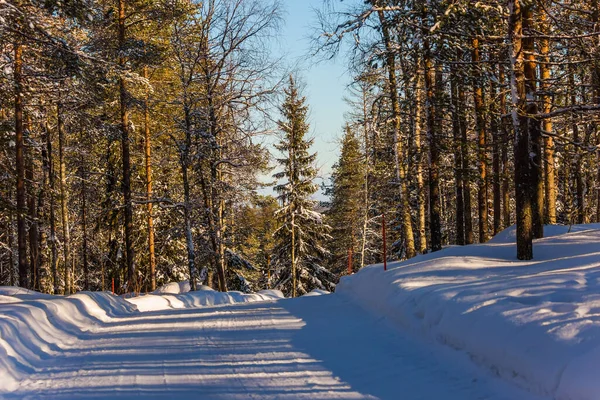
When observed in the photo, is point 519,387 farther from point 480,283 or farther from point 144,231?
point 144,231

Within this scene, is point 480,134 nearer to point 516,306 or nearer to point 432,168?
point 432,168

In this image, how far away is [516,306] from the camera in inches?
247

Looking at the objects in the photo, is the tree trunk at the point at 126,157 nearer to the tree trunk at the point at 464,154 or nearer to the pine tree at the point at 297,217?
the tree trunk at the point at 464,154

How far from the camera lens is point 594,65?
1084cm

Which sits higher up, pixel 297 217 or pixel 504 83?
pixel 504 83

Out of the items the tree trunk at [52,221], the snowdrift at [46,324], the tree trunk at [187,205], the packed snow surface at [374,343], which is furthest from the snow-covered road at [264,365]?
the tree trunk at [52,221]

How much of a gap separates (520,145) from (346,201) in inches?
1180

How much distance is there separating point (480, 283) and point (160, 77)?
21612 mm

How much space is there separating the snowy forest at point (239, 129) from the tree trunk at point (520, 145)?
4cm

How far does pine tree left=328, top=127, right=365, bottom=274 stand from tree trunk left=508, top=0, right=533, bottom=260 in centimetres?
2661

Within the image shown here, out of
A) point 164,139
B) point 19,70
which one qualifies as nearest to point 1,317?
point 19,70

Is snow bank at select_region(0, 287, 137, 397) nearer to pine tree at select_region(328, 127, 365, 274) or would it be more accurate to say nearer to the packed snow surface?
the packed snow surface

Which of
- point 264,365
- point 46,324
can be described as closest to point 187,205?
point 46,324

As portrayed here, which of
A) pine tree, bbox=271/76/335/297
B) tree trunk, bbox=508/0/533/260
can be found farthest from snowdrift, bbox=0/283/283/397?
pine tree, bbox=271/76/335/297
